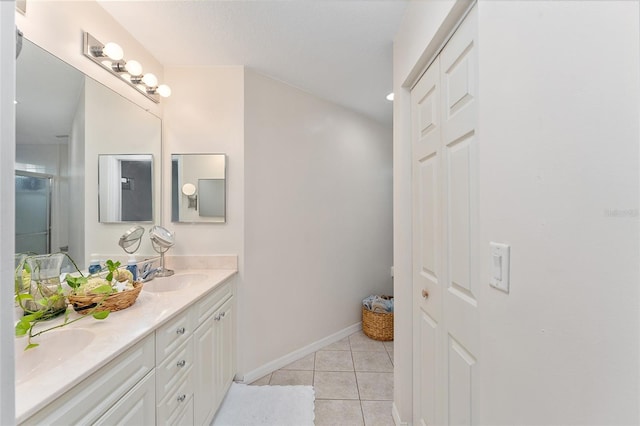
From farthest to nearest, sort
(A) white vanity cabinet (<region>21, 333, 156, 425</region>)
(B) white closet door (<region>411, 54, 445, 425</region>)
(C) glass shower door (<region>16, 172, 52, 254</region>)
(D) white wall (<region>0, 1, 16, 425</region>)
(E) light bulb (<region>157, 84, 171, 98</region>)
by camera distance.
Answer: (E) light bulb (<region>157, 84, 171, 98</region>) < (B) white closet door (<region>411, 54, 445, 425</region>) < (C) glass shower door (<region>16, 172, 52, 254</region>) < (A) white vanity cabinet (<region>21, 333, 156, 425</region>) < (D) white wall (<region>0, 1, 16, 425</region>)

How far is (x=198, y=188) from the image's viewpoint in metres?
1.95

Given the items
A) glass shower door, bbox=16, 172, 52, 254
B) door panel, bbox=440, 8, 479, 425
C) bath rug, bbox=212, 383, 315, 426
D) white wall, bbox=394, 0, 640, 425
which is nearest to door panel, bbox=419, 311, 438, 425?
door panel, bbox=440, 8, 479, 425

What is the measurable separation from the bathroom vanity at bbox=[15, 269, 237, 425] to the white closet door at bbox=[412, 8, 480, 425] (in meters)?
1.20

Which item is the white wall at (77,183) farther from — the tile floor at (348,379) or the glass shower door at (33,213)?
the tile floor at (348,379)

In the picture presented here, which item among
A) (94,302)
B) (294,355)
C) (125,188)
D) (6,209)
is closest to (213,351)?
(94,302)

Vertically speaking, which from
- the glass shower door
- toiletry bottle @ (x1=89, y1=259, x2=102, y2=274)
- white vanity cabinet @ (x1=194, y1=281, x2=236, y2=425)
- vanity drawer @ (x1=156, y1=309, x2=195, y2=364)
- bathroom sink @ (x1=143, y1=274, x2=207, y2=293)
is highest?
the glass shower door

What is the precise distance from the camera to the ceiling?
138cm

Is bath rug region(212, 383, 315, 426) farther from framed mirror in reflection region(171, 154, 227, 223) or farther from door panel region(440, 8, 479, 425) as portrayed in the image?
framed mirror in reflection region(171, 154, 227, 223)

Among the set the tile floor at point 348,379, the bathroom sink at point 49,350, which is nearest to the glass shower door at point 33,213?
the bathroom sink at point 49,350

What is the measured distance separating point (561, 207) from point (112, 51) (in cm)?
211

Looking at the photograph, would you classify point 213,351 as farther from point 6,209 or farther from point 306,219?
point 6,209

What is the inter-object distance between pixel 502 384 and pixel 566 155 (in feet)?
2.00

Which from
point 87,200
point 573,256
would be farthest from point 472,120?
point 87,200

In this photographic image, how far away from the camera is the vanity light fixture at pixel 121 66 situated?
4.44ft
